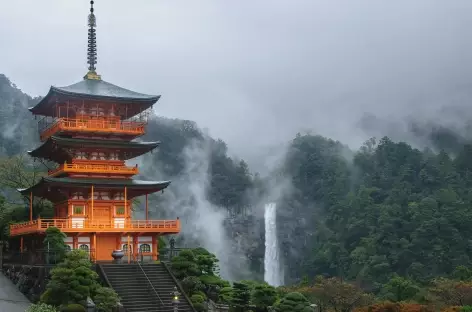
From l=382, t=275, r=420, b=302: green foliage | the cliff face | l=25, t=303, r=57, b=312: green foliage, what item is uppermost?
the cliff face

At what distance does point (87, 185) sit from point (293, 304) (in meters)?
13.5

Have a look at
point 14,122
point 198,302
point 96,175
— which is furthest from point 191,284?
point 14,122

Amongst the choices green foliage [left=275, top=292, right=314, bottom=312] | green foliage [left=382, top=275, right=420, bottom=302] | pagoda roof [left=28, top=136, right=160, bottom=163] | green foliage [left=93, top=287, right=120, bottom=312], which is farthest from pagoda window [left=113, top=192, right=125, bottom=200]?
green foliage [left=382, top=275, right=420, bottom=302]

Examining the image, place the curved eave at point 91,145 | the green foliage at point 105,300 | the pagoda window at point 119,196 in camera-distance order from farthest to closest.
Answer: the pagoda window at point 119,196 < the curved eave at point 91,145 < the green foliage at point 105,300

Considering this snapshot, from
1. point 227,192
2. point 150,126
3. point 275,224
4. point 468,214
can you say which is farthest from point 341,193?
point 150,126

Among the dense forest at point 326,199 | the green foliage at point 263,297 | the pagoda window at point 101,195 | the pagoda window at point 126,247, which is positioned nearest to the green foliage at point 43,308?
the green foliage at point 263,297

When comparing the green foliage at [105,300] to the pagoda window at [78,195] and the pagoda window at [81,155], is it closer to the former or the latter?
the pagoda window at [78,195]

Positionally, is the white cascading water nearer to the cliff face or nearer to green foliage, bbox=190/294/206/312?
the cliff face

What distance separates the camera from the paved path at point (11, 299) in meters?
27.0

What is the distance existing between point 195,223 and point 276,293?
65.3 meters

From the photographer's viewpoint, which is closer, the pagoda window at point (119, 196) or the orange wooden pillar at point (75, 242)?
the orange wooden pillar at point (75, 242)

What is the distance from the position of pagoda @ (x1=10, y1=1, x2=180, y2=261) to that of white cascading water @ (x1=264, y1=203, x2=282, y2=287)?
52799mm

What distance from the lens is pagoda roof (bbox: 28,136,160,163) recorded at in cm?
3341

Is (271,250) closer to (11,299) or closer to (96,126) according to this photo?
(96,126)
